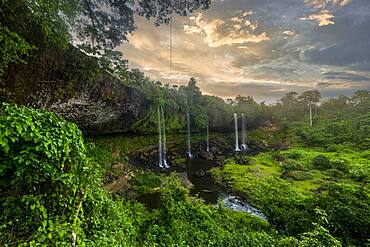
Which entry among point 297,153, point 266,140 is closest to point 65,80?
point 297,153

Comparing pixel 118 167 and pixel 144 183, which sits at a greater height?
pixel 118 167

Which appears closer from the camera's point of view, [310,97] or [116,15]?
[116,15]

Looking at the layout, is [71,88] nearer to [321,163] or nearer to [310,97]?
[321,163]

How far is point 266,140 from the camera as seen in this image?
→ 146 ft

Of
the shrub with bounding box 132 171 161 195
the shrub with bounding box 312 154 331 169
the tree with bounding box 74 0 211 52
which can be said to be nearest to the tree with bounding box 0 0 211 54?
the tree with bounding box 74 0 211 52

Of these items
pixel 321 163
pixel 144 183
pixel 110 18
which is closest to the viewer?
pixel 110 18

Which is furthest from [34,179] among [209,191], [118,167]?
[118,167]

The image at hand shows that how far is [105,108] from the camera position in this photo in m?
15.0

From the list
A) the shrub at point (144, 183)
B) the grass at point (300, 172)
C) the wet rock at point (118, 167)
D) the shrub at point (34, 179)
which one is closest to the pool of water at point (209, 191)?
the grass at point (300, 172)

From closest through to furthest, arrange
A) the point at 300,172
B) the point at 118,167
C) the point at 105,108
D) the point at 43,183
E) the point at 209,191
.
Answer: the point at 43,183
the point at 105,108
the point at 209,191
the point at 118,167
the point at 300,172

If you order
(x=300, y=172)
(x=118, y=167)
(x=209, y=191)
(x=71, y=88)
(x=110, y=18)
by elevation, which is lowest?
(x=209, y=191)

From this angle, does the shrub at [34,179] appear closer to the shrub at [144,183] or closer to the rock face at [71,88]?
the rock face at [71,88]

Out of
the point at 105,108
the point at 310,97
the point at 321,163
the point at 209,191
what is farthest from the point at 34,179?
the point at 310,97

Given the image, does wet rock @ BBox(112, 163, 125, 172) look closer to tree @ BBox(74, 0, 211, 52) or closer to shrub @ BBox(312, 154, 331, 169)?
tree @ BBox(74, 0, 211, 52)
